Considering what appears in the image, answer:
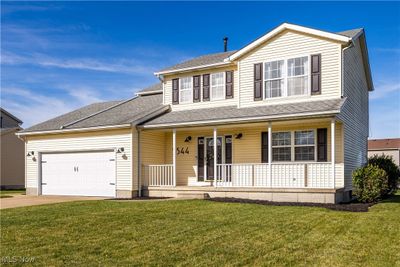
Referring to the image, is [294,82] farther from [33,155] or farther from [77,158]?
[33,155]

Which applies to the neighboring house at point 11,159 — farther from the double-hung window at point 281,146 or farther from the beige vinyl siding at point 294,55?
the double-hung window at point 281,146

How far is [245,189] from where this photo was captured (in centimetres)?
1454

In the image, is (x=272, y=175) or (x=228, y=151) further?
(x=228, y=151)

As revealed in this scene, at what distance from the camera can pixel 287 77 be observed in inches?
603

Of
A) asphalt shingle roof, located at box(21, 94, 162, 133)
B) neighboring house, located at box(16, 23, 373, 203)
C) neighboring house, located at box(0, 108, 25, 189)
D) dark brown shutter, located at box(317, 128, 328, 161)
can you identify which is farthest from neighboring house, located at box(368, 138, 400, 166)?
neighboring house, located at box(0, 108, 25, 189)

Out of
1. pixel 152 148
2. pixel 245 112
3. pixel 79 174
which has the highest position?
pixel 245 112

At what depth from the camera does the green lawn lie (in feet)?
20.8

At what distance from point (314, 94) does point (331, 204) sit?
4.34m

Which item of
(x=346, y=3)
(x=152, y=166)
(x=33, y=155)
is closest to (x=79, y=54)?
(x=33, y=155)

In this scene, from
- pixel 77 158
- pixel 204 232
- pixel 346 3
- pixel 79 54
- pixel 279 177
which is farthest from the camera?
pixel 79 54

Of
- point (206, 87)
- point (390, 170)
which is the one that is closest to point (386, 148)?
point (390, 170)

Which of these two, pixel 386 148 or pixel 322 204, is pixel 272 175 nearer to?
pixel 322 204

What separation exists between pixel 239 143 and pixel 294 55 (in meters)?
4.30

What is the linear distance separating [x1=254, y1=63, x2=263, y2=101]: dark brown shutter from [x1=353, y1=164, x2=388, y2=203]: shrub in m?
4.82
